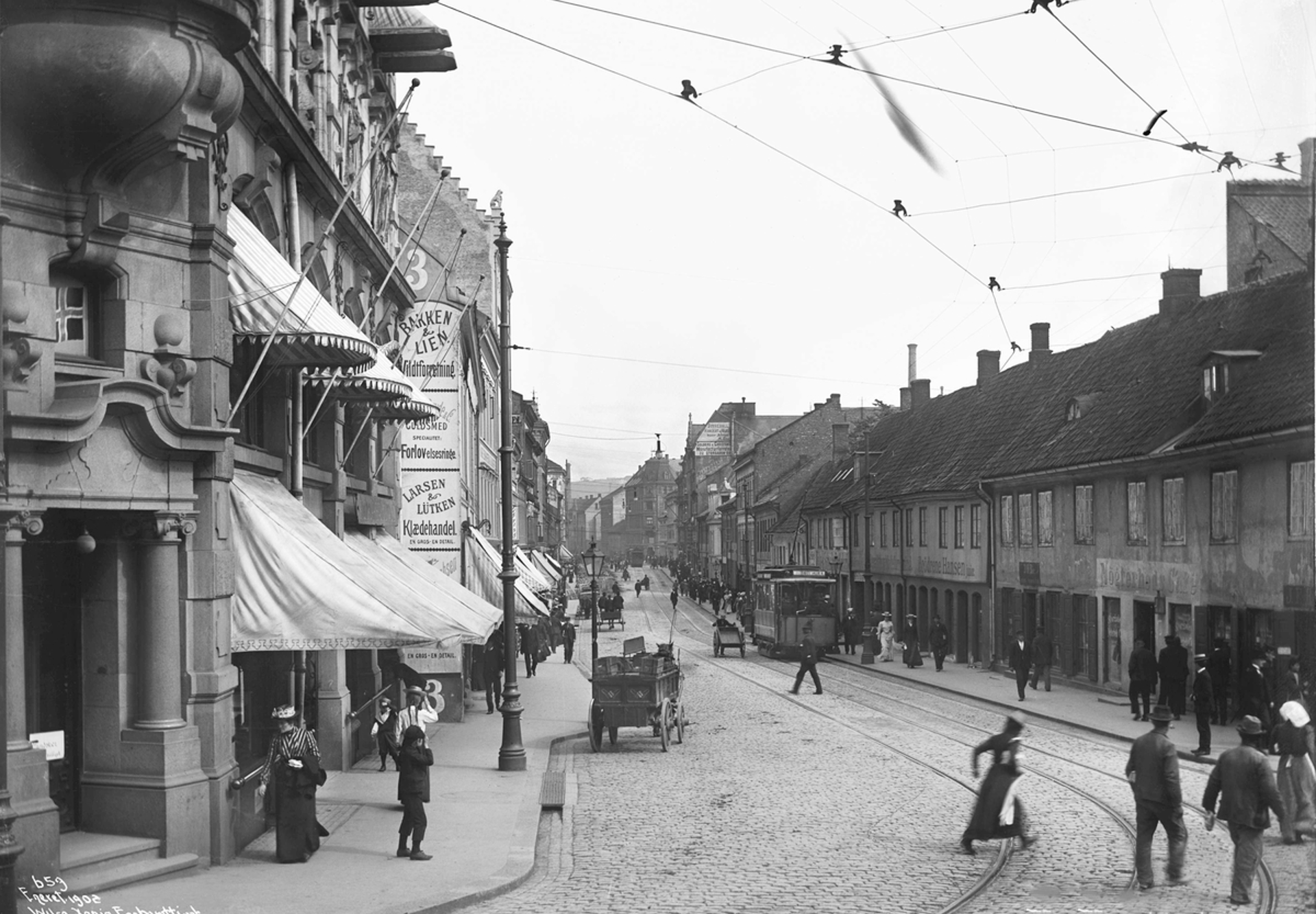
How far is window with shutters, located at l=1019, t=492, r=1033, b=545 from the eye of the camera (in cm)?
3656

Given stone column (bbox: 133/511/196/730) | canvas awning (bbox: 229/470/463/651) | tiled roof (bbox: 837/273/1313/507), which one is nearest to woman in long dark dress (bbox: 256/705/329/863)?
canvas awning (bbox: 229/470/463/651)

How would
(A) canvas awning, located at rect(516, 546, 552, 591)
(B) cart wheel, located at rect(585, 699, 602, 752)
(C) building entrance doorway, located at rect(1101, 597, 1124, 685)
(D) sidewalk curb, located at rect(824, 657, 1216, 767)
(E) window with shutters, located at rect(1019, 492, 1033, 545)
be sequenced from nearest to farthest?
(D) sidewalk curb, located at rect(824, 657, 1216, 767)
(B) cart wheel, located at rect(585, 699, 602, 752)
(C) building entrance doorway, located at rect(1101, 597, 1124, 685)
(A) canvas awning, located at rect(516, 546, 552, 591)
(E) window with shutters, located at rect(1019, 492, 1033, 545)

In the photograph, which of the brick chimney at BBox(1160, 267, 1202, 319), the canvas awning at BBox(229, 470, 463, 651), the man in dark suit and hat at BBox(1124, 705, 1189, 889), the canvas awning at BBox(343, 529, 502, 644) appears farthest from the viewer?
the brick chimney at BBox(1160, 267, 1202, 319)

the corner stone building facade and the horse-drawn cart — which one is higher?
the corner stone building facade

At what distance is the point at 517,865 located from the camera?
13461mm

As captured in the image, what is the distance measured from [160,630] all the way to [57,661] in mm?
888

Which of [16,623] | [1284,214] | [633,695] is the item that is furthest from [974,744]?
[16,623]

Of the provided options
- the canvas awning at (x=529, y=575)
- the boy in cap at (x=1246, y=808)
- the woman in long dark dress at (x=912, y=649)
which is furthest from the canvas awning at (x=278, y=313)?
the woman in long dark dress at (x=912, y=649)

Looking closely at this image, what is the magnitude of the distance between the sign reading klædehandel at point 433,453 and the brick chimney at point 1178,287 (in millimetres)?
16725

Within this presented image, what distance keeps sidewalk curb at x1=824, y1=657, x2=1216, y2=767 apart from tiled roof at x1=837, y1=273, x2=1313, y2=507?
5111 mm

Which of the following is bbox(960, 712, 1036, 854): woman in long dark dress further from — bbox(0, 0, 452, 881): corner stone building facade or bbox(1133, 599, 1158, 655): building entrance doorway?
bbox(1133, 599, 1158, 655): building entrance doorway

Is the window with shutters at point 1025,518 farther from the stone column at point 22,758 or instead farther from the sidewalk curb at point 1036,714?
the stone column at point 22,758

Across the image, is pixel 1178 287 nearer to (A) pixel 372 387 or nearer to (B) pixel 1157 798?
(A) pixel 372 387

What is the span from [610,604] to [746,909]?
50.6 meters
